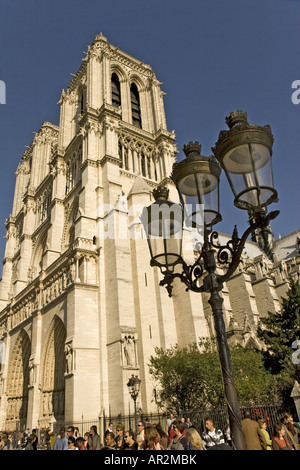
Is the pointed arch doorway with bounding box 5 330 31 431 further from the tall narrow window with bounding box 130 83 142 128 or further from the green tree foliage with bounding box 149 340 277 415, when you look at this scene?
the tall narrow window with bounding box 130 83 142 128

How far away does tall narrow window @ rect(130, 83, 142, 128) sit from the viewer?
32.3 metres

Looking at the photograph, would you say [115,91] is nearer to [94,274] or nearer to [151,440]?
[94,274]

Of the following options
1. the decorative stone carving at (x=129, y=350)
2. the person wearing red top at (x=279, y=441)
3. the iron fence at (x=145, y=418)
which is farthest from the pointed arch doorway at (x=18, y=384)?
the person wearing red top at (x=279, y=441)

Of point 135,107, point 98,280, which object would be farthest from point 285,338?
point 135,107

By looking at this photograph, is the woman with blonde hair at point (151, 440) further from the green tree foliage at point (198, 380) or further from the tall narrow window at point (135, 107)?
the tall narrow window at point (135, 107)

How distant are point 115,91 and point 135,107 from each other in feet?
7.80

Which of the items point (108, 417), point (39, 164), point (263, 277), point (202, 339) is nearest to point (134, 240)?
point (202, 339)

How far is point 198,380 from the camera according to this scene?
615 inches

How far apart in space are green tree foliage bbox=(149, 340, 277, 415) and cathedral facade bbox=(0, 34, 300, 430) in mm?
1566

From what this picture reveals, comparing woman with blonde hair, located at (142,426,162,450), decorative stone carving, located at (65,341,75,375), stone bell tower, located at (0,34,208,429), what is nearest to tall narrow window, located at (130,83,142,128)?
stone bell tower, located at (0,34,208,429)

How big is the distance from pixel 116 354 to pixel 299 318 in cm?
1140

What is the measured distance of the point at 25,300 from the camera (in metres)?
26.9

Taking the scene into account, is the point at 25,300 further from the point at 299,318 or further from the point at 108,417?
the point at 299,318

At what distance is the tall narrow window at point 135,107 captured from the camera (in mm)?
32281
